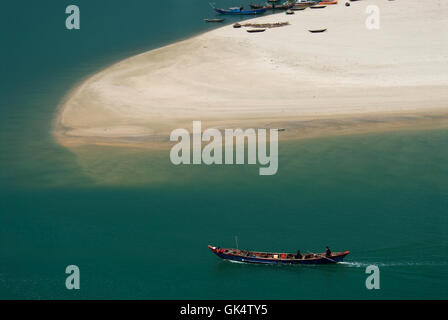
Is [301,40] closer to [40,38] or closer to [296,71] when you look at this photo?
[296,71]

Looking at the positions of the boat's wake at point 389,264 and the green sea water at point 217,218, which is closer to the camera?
the green sea water at point 217,218

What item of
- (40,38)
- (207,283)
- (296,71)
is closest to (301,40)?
(296,71)

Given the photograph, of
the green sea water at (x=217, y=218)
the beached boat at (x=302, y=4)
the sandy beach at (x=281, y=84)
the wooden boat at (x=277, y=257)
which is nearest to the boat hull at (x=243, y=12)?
the beached boat at (x=302, y=4)

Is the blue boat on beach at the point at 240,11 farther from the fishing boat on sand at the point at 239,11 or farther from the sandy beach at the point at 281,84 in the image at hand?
the sandy beach at the point at 281,84

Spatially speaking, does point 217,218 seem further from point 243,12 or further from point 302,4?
point 243,12

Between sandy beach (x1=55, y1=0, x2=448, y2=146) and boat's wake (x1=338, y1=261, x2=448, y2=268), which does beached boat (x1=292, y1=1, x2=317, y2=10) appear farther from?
boat's wake (x1=338, y1=261, x2=448, y2=268)

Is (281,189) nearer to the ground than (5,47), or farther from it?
nearer to the ground
